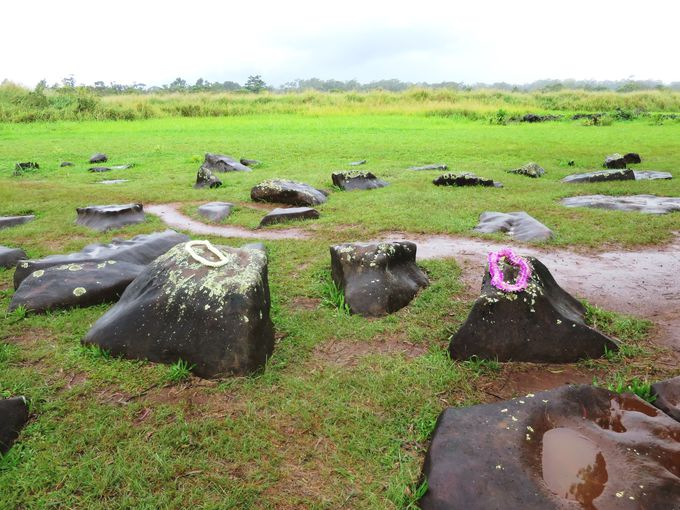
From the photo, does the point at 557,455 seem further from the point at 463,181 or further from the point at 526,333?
the point at 463,181

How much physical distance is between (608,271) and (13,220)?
28.5 ft

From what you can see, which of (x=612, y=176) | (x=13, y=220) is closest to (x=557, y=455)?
(x=13, y=220)

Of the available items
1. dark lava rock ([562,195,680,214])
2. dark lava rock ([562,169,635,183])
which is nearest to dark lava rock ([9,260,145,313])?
dark lava rock ([562,195,680,214])

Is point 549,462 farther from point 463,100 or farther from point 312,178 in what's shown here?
point 463,100

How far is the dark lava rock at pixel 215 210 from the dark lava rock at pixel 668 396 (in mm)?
6674

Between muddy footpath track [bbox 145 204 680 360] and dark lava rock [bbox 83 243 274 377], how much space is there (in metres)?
2.34

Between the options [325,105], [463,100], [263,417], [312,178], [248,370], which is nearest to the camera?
[263,417]

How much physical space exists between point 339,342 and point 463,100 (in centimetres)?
3657

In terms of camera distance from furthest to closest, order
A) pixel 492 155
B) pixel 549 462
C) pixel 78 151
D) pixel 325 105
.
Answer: pixel 325 105 < pixel 78 151 < pixel 492 155 < pixel 549 462

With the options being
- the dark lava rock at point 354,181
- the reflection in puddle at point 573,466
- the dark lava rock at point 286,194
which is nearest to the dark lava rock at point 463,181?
the dark lava rock at point 354,181

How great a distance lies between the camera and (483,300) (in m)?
3.58

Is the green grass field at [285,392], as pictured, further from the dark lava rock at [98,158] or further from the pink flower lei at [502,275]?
the dark lava rock at [98,158]

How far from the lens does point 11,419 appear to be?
9.22 ft

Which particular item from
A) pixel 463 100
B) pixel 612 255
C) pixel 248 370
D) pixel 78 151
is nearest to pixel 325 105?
pixel 463 100
